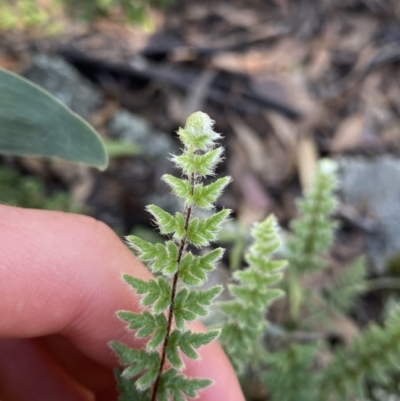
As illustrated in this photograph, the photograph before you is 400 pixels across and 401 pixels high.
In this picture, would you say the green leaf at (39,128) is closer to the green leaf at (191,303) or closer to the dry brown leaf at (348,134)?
the green leaf at (191,303)

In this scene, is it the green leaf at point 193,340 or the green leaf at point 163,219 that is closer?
the green leaf at point 163,219

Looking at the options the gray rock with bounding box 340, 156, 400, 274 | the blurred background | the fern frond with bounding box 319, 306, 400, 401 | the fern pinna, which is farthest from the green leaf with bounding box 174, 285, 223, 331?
the gray rock with bounding box 340, 156, 400, 274

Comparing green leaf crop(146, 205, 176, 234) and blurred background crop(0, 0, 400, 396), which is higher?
blurred background crop(0, 0, 400, 396)

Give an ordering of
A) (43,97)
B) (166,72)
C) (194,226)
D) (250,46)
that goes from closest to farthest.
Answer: (194,226), (43,97), (166,72), (250,46)

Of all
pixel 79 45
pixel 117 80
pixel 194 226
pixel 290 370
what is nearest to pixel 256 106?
pixel 117 80

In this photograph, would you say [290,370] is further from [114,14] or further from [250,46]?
[114,14]

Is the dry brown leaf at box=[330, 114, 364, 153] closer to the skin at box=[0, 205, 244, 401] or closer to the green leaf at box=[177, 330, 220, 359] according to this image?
the skin at box=[0, 205, 244, 401]

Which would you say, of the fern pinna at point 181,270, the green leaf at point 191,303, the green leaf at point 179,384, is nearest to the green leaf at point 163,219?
the fern pinna at point 181,270
